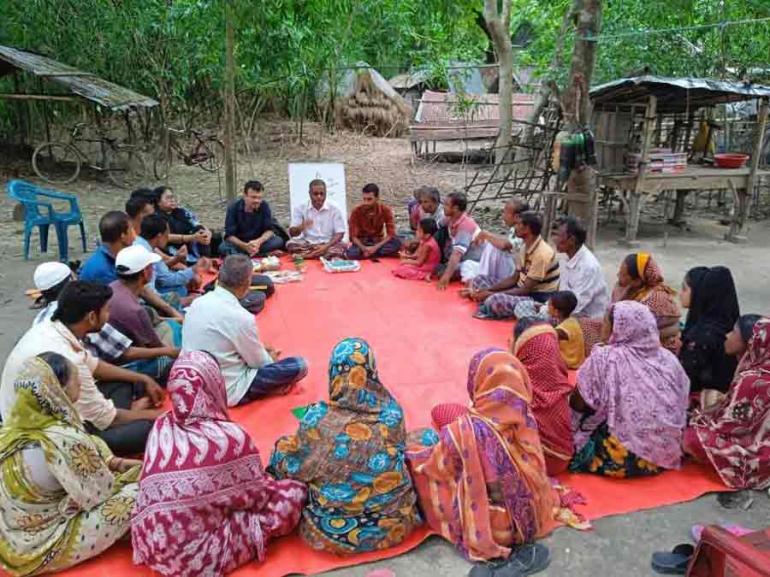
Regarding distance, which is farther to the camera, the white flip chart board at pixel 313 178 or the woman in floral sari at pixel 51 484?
the white flip chart board at pixel 313 178

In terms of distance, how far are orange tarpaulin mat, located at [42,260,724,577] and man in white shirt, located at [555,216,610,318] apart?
0.62m

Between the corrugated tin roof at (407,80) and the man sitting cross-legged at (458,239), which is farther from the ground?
the corrugated tin roof at (407,80)

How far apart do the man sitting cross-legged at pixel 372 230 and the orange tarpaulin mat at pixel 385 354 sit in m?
0.20

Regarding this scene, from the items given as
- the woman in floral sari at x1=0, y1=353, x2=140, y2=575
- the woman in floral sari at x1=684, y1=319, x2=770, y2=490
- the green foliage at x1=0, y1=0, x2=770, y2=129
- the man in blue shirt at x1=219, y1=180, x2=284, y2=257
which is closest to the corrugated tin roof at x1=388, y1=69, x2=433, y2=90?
the green foliage at x1=0, y1=0, x2=770, y2=129

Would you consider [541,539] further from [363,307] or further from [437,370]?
[363,307]

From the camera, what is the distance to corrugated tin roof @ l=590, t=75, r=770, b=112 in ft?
23.9

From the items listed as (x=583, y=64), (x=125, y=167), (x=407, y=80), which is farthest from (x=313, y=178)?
(x=407, y=80)

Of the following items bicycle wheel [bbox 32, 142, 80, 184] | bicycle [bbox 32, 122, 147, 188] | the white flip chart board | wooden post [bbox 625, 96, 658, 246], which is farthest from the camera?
bicycle [bbox 32, 122, 147, 188]

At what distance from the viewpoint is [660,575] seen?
2.43m

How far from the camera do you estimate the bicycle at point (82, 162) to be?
11.1 meters

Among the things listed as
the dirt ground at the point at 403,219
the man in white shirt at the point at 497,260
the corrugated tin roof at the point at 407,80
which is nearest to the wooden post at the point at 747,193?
Answer: the dirt ground at the point at 403,219

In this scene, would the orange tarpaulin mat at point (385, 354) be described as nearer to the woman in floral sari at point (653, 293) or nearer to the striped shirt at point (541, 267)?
the striped shirt at point (541, 267)

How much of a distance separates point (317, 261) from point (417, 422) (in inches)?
136

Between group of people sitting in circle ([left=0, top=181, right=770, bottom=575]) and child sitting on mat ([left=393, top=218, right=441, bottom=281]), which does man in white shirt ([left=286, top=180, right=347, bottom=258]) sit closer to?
child sitting on mat ([left=393, top=218, right=441, bottom=281])
